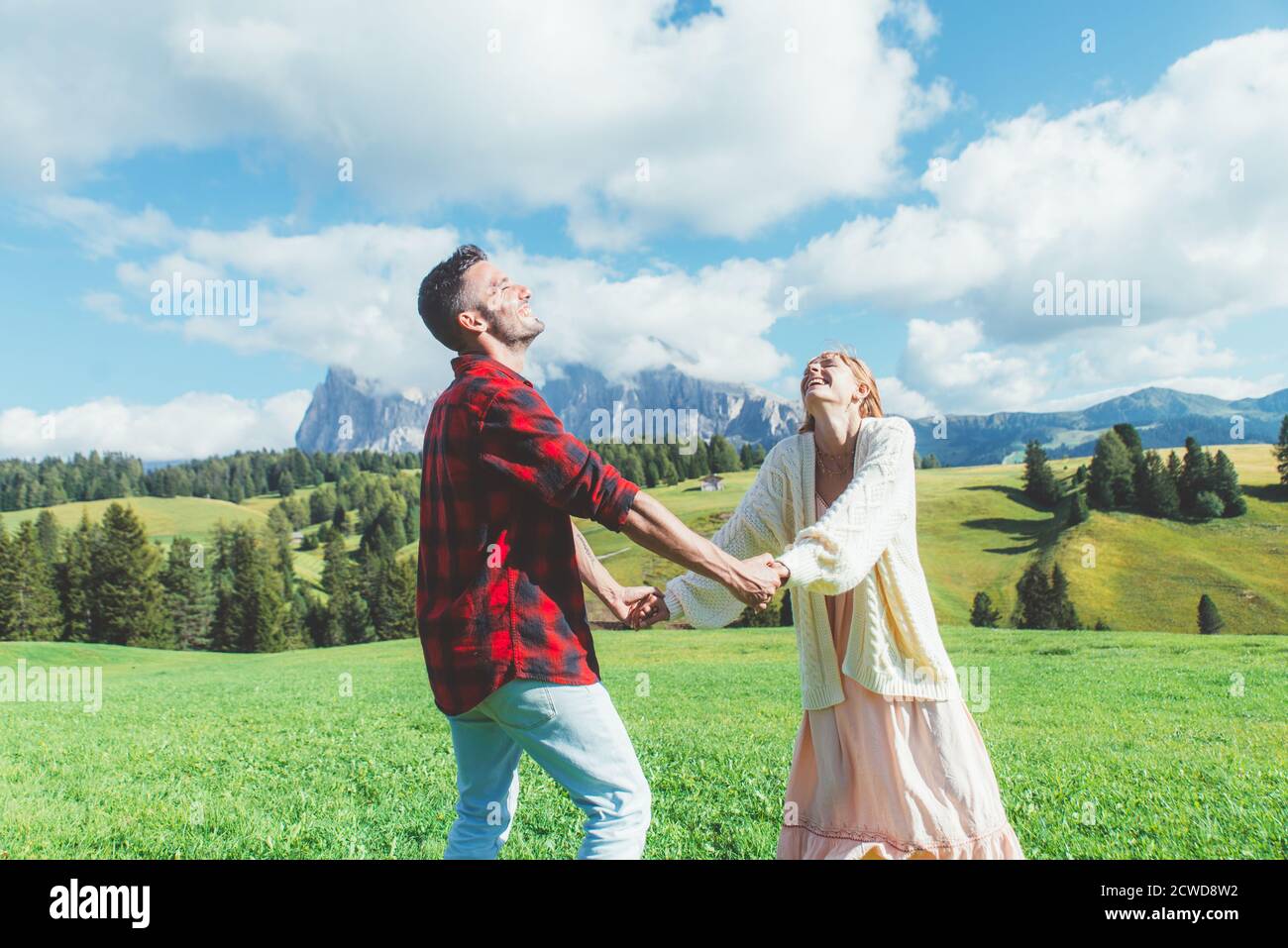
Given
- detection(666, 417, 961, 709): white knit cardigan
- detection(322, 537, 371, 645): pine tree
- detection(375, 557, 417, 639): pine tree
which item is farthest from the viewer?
detection(322, 537, 371, 645): pine tree

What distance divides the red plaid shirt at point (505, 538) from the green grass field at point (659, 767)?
9.43ft

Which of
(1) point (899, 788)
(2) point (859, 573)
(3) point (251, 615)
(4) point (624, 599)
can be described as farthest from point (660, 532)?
(3) point (251, 615)

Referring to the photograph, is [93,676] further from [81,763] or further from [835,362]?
[835,362]

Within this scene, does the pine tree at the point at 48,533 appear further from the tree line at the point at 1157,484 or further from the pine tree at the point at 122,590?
the tree line at the point at 1157,484

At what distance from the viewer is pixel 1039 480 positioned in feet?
278

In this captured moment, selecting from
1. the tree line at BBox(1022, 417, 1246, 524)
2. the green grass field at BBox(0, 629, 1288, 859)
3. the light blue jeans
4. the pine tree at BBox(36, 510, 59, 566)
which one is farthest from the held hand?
the pine tree at BBox(36, 510, 59, 566)

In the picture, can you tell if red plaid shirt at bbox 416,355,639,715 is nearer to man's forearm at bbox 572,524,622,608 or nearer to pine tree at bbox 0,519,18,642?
man's forearm at bbox 572,524,622,608

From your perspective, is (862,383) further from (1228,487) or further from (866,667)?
(1228,487)

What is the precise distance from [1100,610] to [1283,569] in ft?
50.5

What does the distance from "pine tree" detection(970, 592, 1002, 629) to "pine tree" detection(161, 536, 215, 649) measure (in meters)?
62.7

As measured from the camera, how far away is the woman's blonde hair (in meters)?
4.11

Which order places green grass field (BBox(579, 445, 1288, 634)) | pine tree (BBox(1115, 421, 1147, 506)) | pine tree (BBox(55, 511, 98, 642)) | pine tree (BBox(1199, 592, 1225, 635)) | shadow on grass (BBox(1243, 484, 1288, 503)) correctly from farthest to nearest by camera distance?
pine tree (BBox(1115, 421, 1147, 506)), shadow on grass (BBox(1243, 484, 1288, 503)), pine tree (BBox(55, 511, 98, 642)), green grass field (BBox(579, 445, 1288, 634)), pine tree (BBox(1199, 592, 1225, 635))

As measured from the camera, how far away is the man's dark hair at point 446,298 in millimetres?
3342
